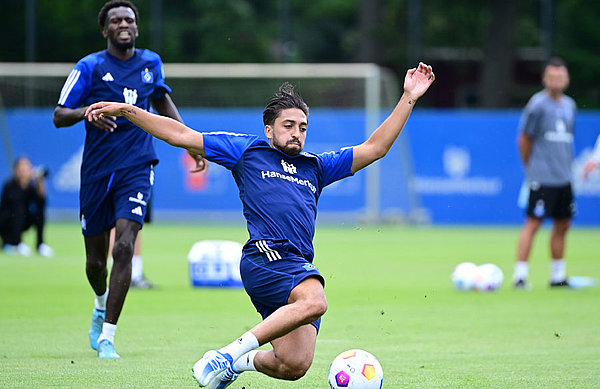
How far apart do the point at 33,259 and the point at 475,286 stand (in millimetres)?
8085

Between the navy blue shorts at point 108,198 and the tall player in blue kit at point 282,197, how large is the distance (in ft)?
6.13

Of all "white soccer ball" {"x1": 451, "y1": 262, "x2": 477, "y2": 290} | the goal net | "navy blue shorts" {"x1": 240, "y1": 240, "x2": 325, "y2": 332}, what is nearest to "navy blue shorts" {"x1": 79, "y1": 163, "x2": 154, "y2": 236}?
"navy blue shorts" {"x1": 240, "y1": 240, "x2": 325, "y2": 332}

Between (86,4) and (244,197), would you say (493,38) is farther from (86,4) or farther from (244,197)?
(244,197)

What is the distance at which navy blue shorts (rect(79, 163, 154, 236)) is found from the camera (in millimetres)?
8352

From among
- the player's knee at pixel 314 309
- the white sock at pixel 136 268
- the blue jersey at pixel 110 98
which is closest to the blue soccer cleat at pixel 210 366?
the player's knee at pixel 314 309

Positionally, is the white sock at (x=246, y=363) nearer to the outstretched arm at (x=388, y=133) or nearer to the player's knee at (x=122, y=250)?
the outstretched arm at (x=388, y=133)

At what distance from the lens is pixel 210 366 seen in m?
5.62

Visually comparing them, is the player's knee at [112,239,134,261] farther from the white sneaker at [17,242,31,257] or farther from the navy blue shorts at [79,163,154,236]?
the white sneaker at [17,242,31,257]

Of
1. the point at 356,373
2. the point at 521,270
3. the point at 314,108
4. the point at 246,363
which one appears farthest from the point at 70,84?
the point at 314,108

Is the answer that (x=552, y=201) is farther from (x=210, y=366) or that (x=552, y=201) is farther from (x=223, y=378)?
(x=210, y=366)

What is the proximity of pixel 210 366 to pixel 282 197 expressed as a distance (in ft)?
4.04

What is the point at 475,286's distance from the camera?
12.8 metres

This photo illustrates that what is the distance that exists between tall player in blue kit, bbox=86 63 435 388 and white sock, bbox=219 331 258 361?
0.14 m

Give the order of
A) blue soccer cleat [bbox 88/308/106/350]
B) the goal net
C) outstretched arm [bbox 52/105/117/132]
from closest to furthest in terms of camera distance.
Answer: outstretched arm [bbox 52/105/117/132] → blue soccer cleat [bbox 88/308/106/350] → the goal net
